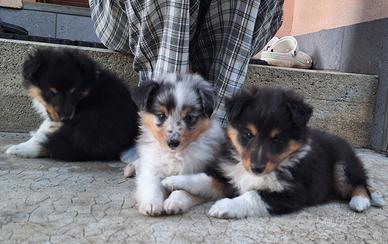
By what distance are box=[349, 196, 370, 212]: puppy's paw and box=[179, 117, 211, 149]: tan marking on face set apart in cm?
98

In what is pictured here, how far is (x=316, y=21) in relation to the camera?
5.70m

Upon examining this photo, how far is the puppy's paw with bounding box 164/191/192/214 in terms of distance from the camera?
2227 millimetres

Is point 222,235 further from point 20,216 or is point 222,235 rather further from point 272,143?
point 20,216

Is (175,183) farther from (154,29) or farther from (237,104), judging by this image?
(154,29)

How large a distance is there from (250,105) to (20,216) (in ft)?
4.29

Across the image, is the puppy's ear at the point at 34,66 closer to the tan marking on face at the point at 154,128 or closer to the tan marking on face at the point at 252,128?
the tan marking on face at the point at 154,128

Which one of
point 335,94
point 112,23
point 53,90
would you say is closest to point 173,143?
point 53,90

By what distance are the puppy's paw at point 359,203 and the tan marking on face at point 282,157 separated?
50cm

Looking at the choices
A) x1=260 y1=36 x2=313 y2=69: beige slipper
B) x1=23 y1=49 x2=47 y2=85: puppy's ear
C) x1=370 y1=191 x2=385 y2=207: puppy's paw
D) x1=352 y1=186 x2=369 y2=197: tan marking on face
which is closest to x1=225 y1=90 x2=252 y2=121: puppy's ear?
x1=352 y1=186 x2=369 y2=197: tan marking on face

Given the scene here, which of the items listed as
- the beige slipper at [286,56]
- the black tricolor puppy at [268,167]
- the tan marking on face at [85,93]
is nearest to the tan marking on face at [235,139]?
the black tricolor puppy at [268,167]

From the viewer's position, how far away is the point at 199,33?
3506 mm

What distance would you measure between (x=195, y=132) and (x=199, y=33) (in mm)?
Result: 1197

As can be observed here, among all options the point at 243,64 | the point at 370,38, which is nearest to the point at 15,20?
the point at 243,64

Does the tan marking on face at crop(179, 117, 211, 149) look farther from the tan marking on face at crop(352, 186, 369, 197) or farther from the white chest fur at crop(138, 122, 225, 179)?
the tan marking on face at crop(352, 186, 369, 197)
